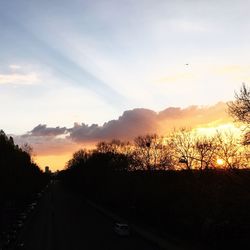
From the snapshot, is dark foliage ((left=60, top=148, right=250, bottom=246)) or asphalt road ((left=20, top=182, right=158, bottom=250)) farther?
asphalt road ((left=20, top=182, right=158, bottom=250))

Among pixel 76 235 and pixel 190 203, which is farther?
pixel 76 235

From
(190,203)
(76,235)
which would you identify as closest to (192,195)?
(190,203)

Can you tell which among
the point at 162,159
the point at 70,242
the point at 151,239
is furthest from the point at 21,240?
the point at 162,159

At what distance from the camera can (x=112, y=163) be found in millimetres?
124938

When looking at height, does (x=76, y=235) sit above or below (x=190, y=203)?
below

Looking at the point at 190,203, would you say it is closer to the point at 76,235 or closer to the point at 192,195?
the point at 192,195

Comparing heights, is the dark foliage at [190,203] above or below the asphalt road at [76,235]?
above

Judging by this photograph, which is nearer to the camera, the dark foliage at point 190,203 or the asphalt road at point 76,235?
the dark foliage at point 190,203

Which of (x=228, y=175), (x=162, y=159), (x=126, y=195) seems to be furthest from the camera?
(x=162, y=159)

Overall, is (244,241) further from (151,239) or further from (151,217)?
(151,217)

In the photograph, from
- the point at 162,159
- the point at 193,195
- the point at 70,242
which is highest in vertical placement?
the point at 162,159

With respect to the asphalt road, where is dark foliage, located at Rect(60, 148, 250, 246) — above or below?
above

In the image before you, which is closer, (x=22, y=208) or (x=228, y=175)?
(x=228, y=175)

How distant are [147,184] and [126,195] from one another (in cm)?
995
